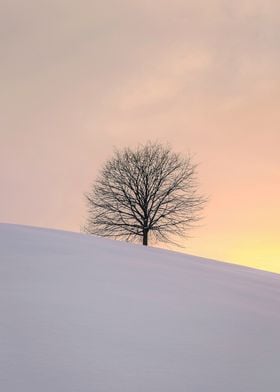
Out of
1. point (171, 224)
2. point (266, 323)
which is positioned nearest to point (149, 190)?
point (171, 224)

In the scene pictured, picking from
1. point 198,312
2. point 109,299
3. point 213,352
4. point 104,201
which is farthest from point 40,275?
point 104,201

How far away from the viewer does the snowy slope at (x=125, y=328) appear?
314 centimetres

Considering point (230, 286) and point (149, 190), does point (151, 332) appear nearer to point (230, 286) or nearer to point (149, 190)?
point (230, 286)

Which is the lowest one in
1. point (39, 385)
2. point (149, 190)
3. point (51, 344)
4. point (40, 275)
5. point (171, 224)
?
point (39, 385)

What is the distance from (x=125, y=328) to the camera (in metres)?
4.03

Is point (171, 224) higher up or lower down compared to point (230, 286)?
higher up

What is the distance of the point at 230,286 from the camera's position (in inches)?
263

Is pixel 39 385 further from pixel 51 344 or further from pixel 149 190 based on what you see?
pixel 149 190

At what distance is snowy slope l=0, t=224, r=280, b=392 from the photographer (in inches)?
124

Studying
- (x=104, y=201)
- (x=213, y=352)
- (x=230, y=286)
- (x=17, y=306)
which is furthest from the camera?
(x=104, y=201)

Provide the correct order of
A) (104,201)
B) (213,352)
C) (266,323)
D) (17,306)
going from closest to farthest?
Result: (213,352) → (17,306) → (266,323) → (104,201)

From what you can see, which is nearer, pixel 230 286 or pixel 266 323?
pixel 266 323

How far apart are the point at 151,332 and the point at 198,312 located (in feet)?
3.09

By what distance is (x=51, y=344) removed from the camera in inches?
136
